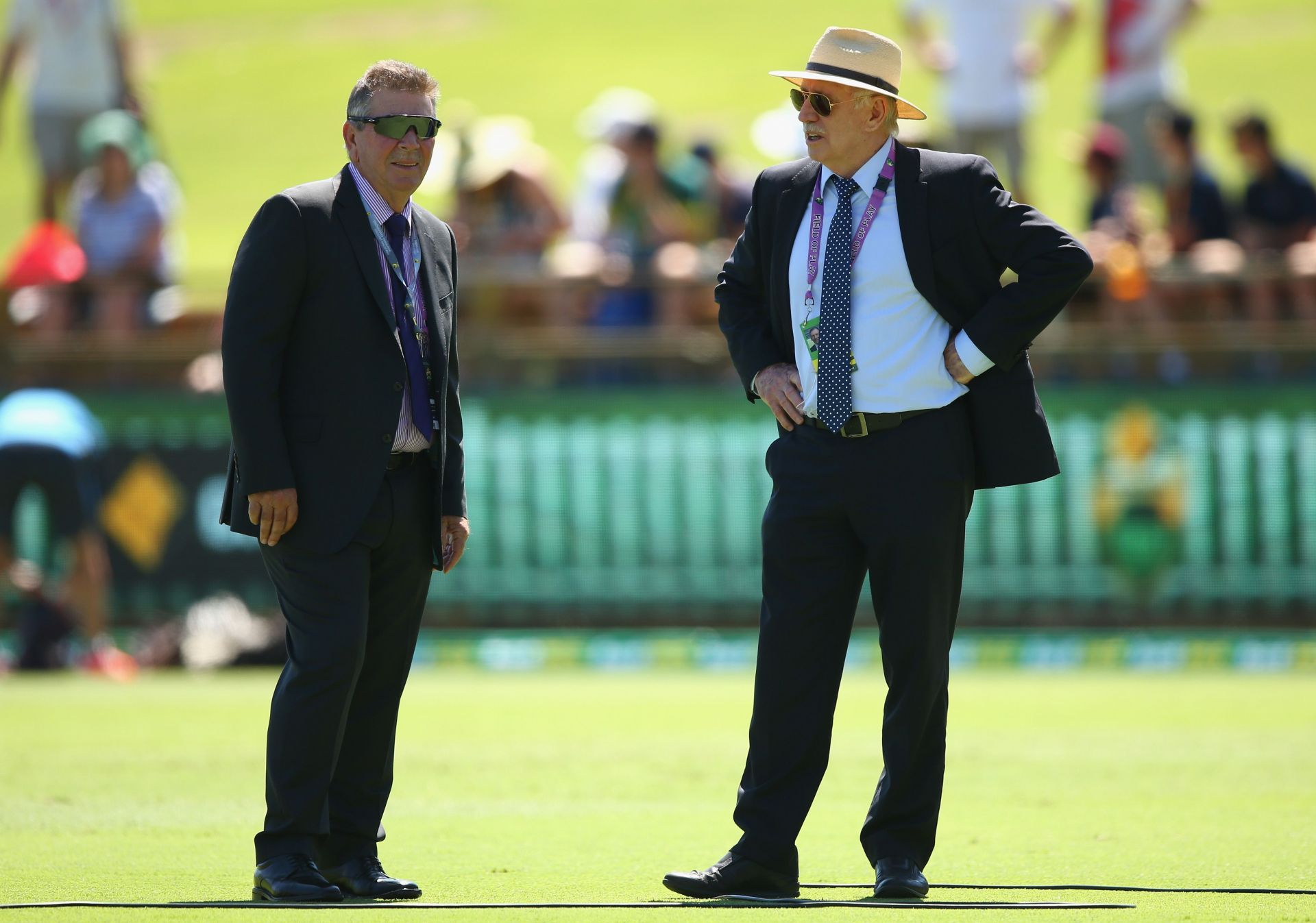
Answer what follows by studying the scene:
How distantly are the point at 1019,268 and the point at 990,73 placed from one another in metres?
10.3

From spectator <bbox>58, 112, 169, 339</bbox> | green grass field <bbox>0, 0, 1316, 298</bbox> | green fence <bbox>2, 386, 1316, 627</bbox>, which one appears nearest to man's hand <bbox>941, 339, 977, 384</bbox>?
green fence <bbox>2, 386, 1316, 627</bbox>

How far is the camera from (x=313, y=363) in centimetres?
623

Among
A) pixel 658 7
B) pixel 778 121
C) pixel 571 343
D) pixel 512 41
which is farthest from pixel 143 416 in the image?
pixel 658 7

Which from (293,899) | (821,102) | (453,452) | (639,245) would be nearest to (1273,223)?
(639,245)

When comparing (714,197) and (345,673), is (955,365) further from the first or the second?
(714,197)

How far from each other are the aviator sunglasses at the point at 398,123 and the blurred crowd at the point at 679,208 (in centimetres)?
916

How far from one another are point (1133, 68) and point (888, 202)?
12057mm

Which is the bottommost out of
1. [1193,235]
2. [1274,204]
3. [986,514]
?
[986,514]

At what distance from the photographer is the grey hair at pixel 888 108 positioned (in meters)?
6.38

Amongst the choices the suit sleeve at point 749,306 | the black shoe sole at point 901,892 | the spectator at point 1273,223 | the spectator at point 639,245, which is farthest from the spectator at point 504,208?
the black shoe sole at point 901,892

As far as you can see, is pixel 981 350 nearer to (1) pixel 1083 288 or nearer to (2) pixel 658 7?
(1) pixel 1083 288

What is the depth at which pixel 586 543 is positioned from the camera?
51.0ft

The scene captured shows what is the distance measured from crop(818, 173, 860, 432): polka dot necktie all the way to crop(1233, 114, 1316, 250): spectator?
9916 mm

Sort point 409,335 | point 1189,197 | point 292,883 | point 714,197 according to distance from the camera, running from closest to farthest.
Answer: point 292,883 → point 409,335 → point 1189,197 → point 714,197
